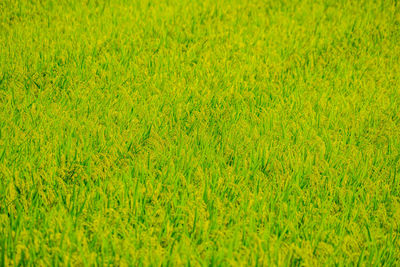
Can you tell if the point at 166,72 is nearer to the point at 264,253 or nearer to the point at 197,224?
the point at 197,224

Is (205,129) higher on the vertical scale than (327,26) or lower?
lower

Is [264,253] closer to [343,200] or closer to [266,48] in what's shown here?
[343,200]

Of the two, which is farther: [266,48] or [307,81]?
[266,48]

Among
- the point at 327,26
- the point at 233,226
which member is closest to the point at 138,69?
the point at 233,226

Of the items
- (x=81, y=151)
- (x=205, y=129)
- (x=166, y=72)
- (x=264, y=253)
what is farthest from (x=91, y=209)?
(x=166, y=72)

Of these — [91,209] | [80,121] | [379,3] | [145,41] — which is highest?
[379,3]

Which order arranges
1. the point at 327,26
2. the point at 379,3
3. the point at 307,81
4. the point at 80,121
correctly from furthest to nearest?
the point at 379,3 → the point at 327,26 → the point at 307,81 → the point at 80,121

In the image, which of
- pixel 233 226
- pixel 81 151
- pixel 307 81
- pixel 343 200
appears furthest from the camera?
pixel 307 81

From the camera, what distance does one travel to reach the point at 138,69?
2701 mm

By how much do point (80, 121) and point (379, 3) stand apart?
151 inches

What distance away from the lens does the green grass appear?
51.6 inches

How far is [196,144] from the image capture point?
1868 mm

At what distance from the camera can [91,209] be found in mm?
1430

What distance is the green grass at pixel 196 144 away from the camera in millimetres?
1312
